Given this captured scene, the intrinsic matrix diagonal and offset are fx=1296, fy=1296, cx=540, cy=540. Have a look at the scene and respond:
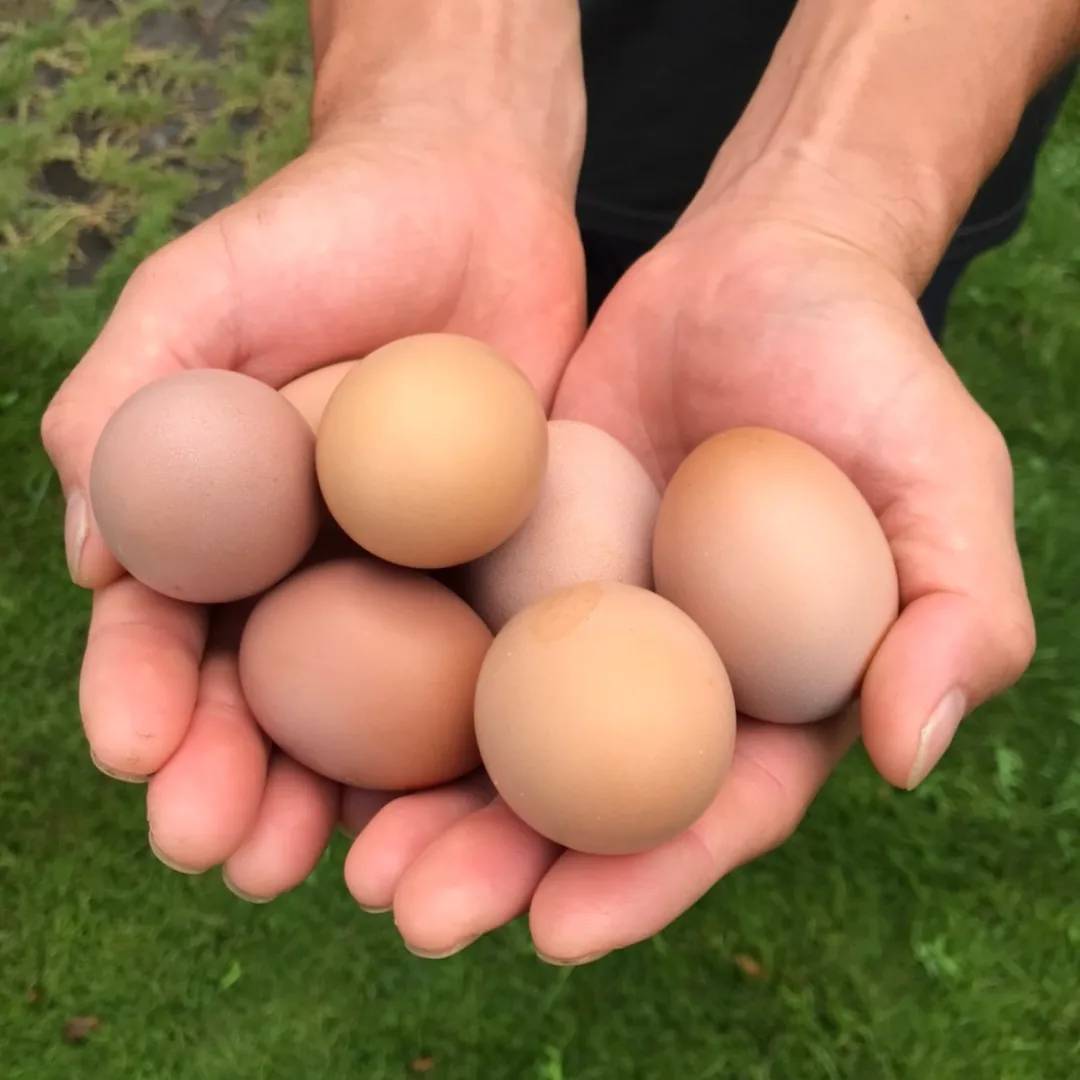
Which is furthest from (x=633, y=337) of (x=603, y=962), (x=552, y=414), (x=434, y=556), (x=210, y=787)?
(x=603, y=962)

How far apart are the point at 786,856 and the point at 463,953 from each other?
1.46 feet

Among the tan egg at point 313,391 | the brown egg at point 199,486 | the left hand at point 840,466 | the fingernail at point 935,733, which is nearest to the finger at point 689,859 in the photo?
the left hand at point 840,466

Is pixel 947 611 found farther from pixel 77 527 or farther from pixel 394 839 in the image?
pixel 77 527

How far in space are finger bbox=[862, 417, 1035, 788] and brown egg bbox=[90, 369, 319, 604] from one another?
0.46 meters

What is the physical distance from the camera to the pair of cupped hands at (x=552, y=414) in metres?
0.91

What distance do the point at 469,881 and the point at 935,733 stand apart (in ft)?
1.10

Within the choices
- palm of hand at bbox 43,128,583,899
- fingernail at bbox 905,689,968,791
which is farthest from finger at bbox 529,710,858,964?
palm of hand at bbox 43,128,583,899

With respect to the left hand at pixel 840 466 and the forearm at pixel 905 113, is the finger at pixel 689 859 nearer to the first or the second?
the left hand at pixel 840 466

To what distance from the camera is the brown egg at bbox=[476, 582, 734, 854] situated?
0.85m

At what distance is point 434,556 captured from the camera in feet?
3.22

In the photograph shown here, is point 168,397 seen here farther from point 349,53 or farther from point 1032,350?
point 1032,350

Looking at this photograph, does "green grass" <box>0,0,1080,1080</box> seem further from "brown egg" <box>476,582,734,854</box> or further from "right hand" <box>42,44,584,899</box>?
"brown egg" <box>476,582,734,854</box>

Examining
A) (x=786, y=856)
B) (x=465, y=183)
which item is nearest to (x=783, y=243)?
(x=465, y=183)

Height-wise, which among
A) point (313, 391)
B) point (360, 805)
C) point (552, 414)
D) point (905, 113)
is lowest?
point (360, 805)
